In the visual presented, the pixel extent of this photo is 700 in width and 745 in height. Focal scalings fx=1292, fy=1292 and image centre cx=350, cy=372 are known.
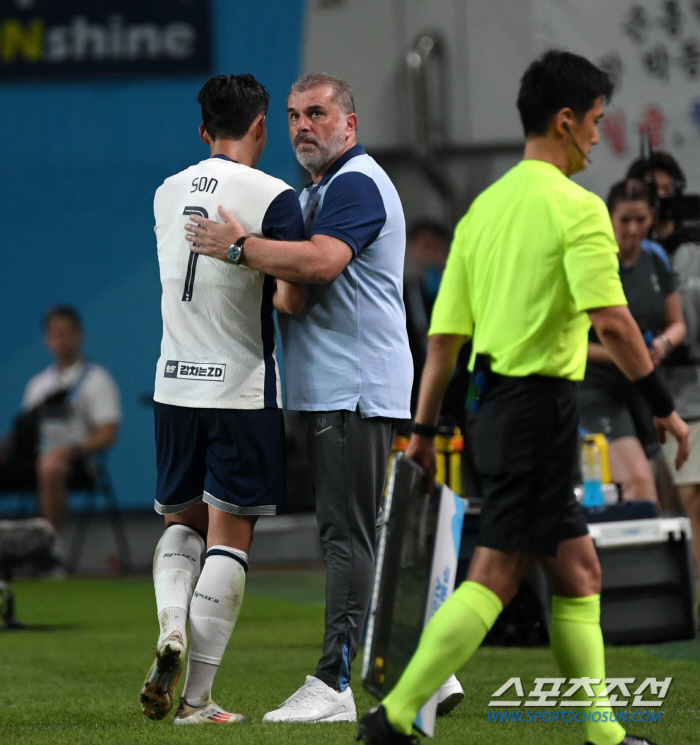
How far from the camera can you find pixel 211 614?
341cm

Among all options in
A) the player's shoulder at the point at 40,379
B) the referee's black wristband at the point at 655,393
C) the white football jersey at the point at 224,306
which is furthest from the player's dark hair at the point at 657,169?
the player's shoulder at the point at 40,379

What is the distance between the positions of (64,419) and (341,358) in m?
7.09

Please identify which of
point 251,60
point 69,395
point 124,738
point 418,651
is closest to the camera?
point 418,651

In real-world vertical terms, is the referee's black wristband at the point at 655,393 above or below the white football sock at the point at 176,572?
above

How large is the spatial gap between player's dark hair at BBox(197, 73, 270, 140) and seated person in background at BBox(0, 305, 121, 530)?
6.94m

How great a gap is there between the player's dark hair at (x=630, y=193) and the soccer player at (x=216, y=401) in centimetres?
266

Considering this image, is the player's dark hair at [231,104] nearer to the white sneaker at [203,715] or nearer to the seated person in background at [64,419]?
the white sneaker at [203,715]

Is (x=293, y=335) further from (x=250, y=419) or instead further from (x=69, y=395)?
(x=69, y=395)

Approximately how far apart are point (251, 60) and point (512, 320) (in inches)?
349

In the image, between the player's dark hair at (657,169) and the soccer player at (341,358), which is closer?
the soccer player at (341,358)

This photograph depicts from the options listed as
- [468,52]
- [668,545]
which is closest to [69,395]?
[468,52]

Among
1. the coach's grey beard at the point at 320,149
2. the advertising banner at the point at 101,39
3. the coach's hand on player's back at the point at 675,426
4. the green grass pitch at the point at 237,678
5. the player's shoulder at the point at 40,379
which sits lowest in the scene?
the green grass pitch at the point at 237,678

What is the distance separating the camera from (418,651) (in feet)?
8.96

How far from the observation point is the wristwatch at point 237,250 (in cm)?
339
